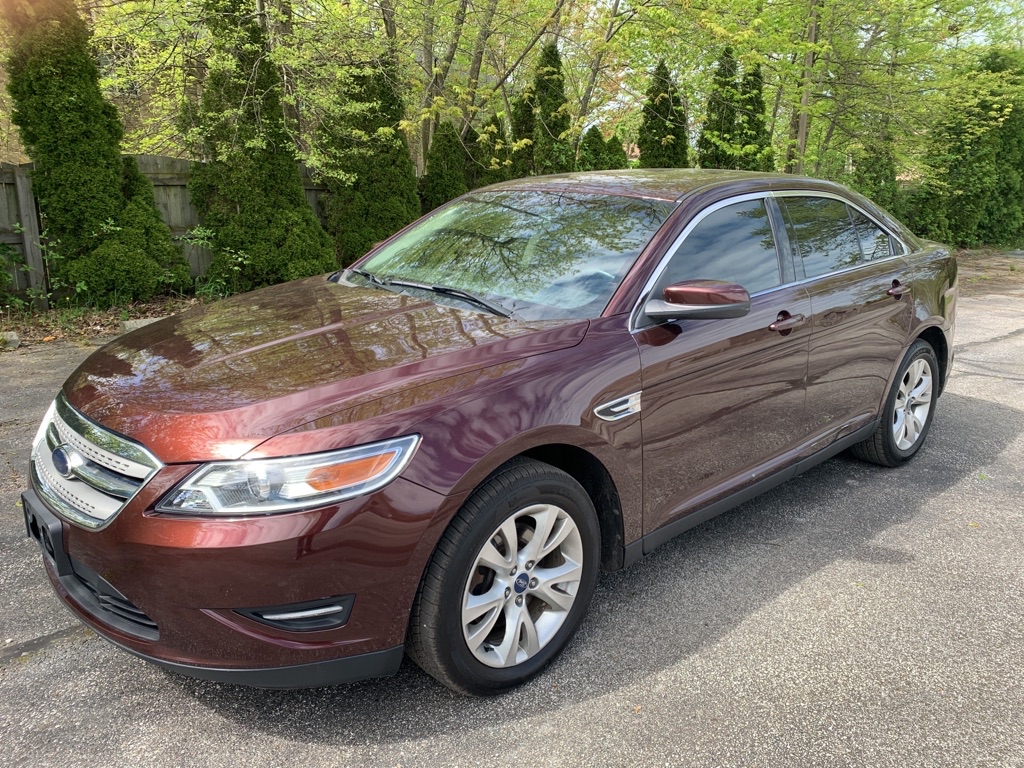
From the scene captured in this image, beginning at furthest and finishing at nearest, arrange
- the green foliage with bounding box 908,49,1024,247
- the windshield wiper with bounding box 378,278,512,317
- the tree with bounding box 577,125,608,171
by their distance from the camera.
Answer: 1. the green foliage with bounding box 908,49,1024,247
2. the tree with bounding box 577,125,608,171
3. the windshield wiper with bounding box 378,278,512,317

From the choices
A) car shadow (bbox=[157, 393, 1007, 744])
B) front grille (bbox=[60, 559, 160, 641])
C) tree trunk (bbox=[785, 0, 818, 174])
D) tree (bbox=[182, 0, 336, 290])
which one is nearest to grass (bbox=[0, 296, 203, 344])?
tree (bbox=[182, 0, 336, 290])

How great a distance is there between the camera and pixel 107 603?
7.18 ft

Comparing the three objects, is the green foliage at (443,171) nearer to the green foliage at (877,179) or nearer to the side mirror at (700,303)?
the side mirror at (700,303)

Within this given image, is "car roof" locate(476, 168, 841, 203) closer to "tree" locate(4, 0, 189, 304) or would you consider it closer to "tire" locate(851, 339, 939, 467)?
"tire" locate(851, 339, 939, 467)

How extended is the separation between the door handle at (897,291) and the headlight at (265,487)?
326 centimetres

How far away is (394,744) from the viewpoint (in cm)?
221

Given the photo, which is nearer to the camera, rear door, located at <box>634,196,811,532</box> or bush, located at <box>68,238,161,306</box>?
rear door, located at <box>634,196,811,532</box>

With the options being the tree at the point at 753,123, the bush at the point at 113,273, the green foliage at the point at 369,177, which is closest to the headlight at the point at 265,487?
the bush at the point at 113,273

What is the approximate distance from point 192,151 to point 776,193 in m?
7.24

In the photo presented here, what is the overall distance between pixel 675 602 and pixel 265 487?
70.4 inches

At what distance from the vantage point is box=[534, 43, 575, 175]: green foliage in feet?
38.4

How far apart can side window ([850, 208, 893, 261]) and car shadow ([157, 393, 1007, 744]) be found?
128cm

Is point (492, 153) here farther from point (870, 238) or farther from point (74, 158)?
point (870, 238)

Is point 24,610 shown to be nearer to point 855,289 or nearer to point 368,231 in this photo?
point 855,289
